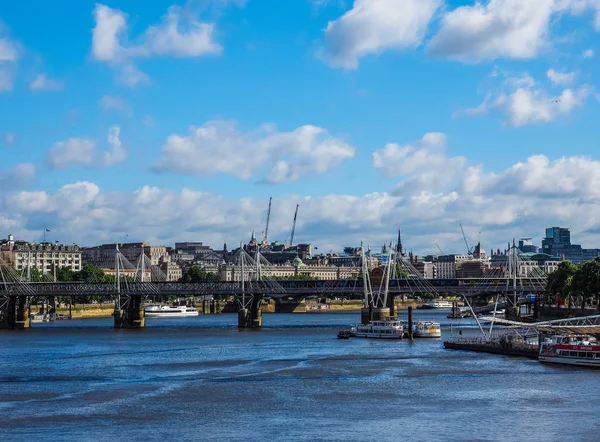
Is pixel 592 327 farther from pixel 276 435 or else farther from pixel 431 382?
pixel 276 435

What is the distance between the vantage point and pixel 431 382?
83.1m

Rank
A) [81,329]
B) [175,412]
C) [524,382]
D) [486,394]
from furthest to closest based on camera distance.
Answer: [81,329] → [524,382] → [486,394] → [175,412]

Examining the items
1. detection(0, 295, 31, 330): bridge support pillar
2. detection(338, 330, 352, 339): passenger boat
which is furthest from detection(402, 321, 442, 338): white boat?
detection(0, 295, 31, 330): bridge support pillar

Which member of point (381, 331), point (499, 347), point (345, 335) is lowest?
point (499, 347)

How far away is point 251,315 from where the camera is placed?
17000 centimetres

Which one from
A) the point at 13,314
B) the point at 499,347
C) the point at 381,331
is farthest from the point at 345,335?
the point at 13,314

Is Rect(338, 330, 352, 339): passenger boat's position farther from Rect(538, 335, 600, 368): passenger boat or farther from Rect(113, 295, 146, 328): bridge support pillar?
Rect(113, 295, 146, 328): bridge support pillar

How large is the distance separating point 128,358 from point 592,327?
44212mm

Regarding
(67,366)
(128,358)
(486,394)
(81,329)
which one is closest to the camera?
(486,394)

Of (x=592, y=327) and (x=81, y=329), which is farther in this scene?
(x=81, y=329)

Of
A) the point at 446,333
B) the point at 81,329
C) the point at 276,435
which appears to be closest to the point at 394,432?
the point at 276,435

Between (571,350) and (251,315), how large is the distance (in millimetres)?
81891

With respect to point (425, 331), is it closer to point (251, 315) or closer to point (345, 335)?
point (345, 335)

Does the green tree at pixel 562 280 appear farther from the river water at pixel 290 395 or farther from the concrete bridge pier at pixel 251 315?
the river water at pixel 290 395
